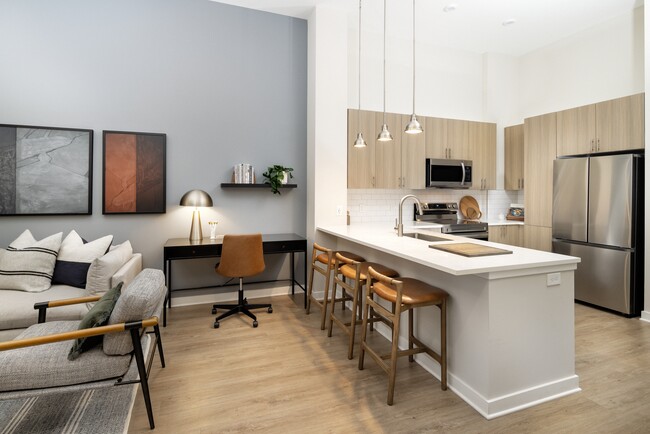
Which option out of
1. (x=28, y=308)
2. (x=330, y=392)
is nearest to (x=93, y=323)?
(x=28, y=308)

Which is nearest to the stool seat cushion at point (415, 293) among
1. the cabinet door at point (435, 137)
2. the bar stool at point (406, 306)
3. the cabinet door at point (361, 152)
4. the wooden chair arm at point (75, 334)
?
the bar stool at point (406, 306)

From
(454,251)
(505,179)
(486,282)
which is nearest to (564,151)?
(505,179)

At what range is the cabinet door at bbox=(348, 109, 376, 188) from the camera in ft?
14.8

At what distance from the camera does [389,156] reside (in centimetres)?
473

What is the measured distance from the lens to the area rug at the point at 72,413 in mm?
1904

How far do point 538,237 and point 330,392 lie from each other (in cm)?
386

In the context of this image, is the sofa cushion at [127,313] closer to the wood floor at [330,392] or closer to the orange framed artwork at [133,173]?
the wood floor at [330,392]

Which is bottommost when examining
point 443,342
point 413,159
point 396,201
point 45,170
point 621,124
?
point 443,342

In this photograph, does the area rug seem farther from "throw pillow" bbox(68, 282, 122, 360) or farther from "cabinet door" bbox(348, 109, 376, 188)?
"cabinet door" bbox(348, 109, 376, 188)

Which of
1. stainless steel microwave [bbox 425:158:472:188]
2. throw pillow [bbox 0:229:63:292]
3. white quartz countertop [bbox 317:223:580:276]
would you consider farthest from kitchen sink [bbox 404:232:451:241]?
throw pillow [bbox 0:229:63:292]

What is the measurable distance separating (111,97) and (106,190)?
3.31ft

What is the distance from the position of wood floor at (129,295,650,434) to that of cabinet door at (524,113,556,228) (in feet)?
5.95

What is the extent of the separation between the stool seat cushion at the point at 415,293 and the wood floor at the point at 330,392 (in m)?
0.62

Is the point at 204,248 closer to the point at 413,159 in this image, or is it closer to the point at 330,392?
the point at 330,392
